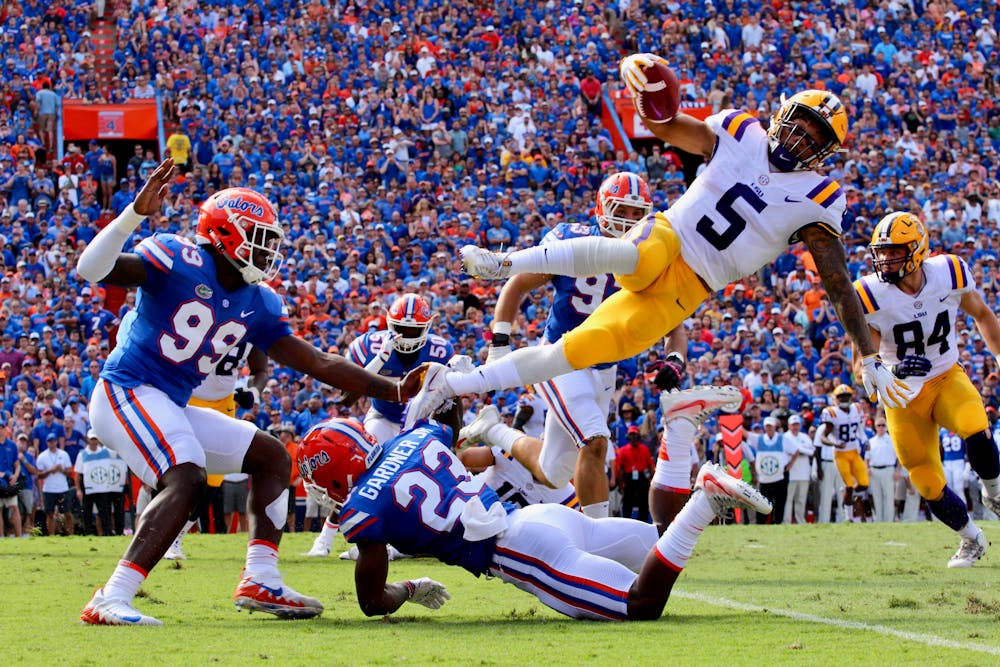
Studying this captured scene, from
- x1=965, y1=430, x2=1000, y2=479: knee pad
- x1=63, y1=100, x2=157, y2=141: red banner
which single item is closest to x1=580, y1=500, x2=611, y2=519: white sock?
x1=965, y1=430, x2=1000, y2=479: knee pad

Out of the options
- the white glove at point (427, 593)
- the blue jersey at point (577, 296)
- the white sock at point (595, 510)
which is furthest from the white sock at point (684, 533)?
the blue jersey at point (577, 296)

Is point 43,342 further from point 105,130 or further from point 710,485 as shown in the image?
point 710,485

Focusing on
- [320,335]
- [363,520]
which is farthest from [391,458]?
[320,335]

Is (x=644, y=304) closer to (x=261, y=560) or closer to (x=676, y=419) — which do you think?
(x=676, y=419)

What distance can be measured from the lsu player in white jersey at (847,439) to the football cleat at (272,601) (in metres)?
10.3

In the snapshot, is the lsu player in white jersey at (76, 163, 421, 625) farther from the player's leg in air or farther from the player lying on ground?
the player's leg in air

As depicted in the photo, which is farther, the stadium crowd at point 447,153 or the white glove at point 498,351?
the stadium crowd at point 447,153

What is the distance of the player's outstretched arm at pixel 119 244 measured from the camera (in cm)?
543

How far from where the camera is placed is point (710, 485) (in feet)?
16.9

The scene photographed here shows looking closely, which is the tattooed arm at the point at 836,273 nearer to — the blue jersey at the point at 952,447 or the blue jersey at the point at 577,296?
the blue jersey at the point at 577,296

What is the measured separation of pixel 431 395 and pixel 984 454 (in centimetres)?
387

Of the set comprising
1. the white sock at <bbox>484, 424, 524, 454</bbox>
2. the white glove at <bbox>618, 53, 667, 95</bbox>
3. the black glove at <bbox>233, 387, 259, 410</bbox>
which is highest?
the white glove at <bbox>618, 53, 667, 95</bbox>

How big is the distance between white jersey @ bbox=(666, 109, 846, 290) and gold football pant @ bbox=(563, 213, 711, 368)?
8cm

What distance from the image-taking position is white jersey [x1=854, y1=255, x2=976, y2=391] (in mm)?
8273
